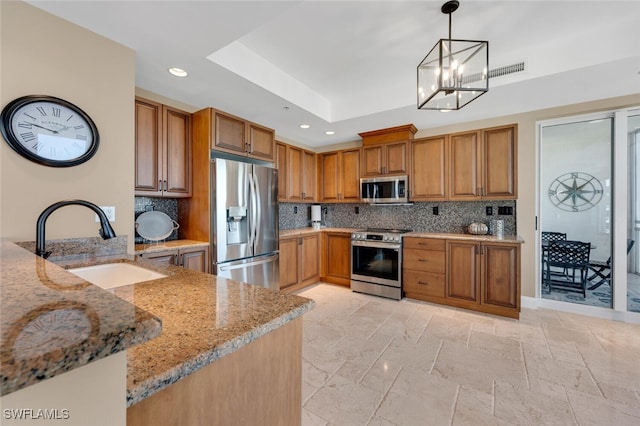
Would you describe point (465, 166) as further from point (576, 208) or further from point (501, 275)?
point (501, 275)

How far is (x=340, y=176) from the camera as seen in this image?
4543 mm

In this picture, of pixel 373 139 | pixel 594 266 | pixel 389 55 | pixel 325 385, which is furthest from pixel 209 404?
pixel 594 266

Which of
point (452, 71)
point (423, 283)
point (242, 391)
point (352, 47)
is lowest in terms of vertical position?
point (423, 283)

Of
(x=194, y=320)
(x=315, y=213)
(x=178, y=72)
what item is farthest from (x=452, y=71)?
(x=315, y=213)

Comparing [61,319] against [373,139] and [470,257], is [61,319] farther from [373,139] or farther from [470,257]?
[373,139]

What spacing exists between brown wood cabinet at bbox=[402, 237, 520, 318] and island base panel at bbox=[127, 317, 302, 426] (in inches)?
114

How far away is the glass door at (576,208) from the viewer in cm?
303

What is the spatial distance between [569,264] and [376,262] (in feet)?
7.54

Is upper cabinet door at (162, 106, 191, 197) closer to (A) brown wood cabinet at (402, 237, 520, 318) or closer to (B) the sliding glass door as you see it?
(A) brown wood cabinet at (402, 237, 520, 318)

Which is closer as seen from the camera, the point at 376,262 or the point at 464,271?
the point at 464,271

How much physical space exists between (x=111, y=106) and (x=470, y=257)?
3771mm

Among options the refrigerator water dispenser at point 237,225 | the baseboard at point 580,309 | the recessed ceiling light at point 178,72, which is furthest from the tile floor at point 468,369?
the recessed ceiling light at point 178,72

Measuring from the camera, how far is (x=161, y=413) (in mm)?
595

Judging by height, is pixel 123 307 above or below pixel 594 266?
above
